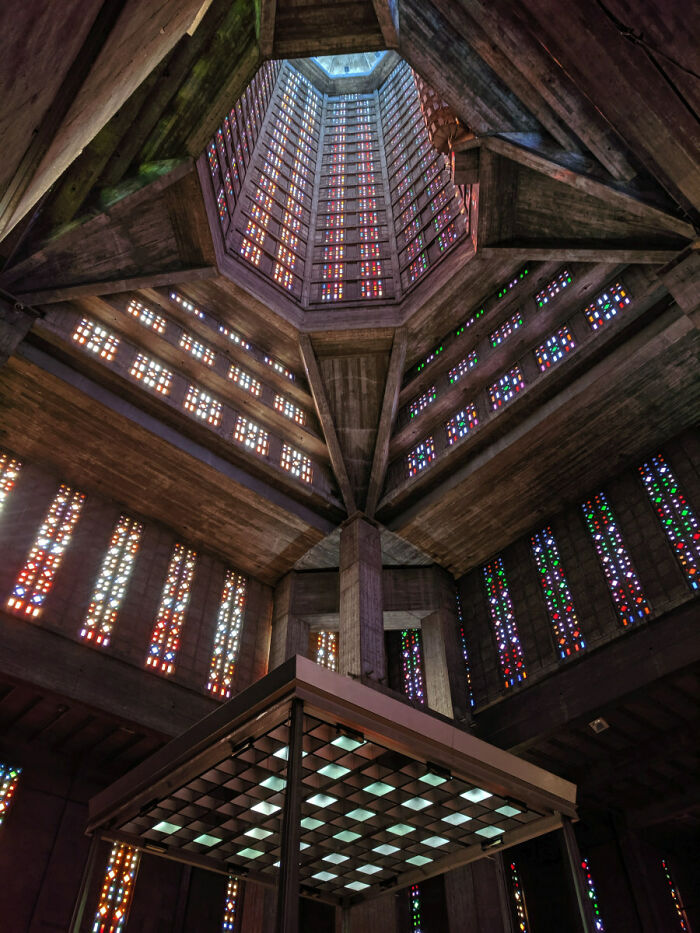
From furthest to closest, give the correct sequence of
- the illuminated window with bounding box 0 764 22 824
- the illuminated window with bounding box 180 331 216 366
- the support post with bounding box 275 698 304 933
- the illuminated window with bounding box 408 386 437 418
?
the illuminated window with bounding box 408 386 437 418 < the illuminated window with bounding box 180 331 216 366 < the illuminated window with bounding box 0 764 22 824 < the support post with bounding box 275 698 304 933

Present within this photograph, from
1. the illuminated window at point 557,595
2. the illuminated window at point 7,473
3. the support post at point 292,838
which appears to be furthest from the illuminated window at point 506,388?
the illuminated window at point 7,473

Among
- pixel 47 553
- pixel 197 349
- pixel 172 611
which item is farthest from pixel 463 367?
pixel 47 553

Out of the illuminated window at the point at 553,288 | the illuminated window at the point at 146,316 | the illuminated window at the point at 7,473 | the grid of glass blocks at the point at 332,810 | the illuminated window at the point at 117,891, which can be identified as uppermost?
the illuminated window at the point at 553,288

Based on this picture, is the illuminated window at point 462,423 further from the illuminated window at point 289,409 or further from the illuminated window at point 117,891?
the illuminated window at point 117,891

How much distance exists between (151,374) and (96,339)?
1513 millimetres

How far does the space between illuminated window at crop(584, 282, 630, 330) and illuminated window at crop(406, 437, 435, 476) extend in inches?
208

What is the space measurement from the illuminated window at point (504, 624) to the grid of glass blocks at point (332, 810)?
287 inches

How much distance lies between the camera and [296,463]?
60.2 ft

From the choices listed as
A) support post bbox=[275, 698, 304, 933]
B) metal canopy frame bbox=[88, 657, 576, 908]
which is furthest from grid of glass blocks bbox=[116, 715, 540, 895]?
support post bbox=[275, 698, 304, 933]

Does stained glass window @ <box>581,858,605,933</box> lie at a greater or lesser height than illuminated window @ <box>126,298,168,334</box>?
lesser

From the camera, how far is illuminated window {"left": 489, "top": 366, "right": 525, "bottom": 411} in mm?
16155

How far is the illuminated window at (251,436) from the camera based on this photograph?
56.5ft

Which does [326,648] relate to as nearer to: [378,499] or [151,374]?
[378,499]

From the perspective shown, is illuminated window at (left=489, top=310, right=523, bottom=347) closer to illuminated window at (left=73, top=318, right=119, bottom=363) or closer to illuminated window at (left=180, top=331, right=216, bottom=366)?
illuminated window at (left=180, top=331, right=216, bottom=366)
